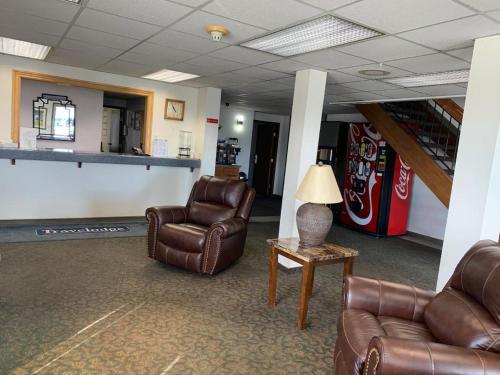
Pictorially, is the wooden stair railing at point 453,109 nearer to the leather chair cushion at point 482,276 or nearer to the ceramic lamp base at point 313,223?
the ceramic lamp base at point 313,223

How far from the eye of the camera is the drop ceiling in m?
2.37

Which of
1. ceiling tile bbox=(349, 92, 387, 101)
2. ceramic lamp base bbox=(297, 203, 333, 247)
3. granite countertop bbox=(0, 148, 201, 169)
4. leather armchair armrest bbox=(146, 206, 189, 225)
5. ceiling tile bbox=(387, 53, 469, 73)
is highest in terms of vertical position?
ceiling tile bbox=(387, 53, 469, 73)

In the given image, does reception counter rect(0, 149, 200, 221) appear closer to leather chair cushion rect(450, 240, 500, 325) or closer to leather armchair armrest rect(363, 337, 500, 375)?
leather chair cushion rect(450, 240, 500, 325)

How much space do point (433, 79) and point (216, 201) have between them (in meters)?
2.81

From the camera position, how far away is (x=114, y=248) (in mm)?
4652

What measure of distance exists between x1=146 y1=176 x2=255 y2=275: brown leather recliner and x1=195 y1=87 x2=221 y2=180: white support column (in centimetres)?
168

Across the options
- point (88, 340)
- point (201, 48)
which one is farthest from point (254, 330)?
point (201, 48)

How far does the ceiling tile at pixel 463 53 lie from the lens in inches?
116

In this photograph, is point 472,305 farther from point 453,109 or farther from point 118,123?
point 118,123

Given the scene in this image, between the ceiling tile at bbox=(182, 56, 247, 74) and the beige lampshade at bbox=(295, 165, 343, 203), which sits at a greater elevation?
the ceiling tile at bbox=(182, 56, 247, 74)

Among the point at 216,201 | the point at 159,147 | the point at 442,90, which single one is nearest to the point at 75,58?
the point at 159,147

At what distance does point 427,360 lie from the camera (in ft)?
5.05

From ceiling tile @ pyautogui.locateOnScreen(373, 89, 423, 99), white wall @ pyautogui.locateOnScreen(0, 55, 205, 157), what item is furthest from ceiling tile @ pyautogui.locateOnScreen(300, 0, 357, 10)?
white wall @ pyautogui.locateOnScreen(0, 55, 205, 157)

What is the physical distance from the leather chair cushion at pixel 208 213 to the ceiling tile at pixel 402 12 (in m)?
2.52
